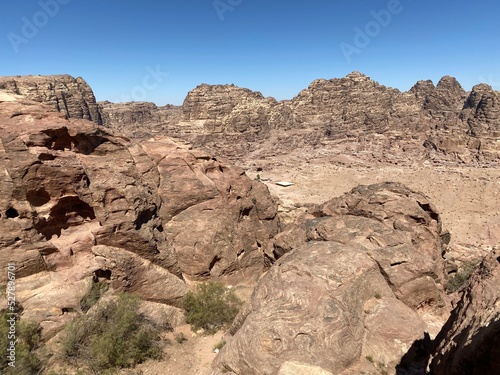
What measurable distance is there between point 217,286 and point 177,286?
173 centimetres

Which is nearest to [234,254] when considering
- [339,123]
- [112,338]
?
[112,338]

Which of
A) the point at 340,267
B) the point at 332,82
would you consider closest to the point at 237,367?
the point at 340,267

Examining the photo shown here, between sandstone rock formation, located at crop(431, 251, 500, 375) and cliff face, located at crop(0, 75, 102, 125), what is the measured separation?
91194 mm

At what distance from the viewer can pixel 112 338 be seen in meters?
9.43

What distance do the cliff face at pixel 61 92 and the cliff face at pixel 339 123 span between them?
531 inches

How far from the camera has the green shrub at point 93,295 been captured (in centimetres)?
1059

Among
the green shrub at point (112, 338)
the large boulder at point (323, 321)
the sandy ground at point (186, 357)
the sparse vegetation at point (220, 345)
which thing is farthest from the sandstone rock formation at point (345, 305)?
the green shrub at point (112, 338)

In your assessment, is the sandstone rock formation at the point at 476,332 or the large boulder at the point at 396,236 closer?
the sandstone rock formation at the point at 476,332

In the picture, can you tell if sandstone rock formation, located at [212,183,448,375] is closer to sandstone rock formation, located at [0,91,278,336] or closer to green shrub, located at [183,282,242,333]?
green shrub, located at [183,282,242,333]

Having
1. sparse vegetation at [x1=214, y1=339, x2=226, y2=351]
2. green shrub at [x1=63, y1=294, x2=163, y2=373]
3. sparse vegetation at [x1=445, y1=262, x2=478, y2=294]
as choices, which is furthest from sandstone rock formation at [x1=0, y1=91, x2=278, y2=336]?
sparse vegetation at [x1=445, y1=262, x2=478, y2=294]

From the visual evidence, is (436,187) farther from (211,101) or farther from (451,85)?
(451,85)

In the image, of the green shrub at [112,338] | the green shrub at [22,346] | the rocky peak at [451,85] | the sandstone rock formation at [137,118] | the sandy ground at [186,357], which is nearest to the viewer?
the green shrub at [22,346]

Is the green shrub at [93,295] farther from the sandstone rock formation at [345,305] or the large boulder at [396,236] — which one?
the large boulder at [396,236]

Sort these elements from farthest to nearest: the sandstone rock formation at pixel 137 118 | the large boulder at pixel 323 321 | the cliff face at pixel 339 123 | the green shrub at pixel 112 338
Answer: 1. the sandstone rock formation at pixel 137 118
2. the cliff face at pixel 339 123
3. the green shrub at pixel 112 338
4. the large boulder at pixel 323 321
